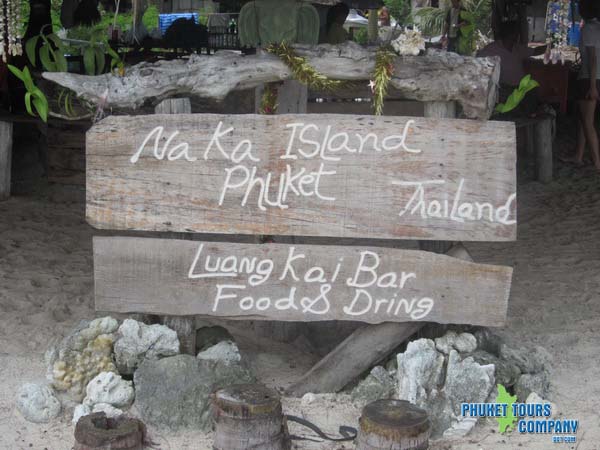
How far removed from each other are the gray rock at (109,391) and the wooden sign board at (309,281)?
0.44 m

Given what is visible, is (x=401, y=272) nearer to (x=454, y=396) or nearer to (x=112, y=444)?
(x=454, y=396)

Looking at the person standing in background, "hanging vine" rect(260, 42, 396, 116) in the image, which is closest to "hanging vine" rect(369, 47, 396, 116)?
"hanging vine" rect(260, 42, 396, 116)

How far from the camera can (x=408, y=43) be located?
13.0 ft

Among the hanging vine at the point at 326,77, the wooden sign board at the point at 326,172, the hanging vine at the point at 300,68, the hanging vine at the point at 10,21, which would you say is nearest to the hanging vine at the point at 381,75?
the hanging vine at the point at 326,77

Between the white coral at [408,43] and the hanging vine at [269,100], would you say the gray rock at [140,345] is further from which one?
the white coral at [408,43]

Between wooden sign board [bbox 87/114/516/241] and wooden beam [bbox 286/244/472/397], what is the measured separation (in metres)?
0.56

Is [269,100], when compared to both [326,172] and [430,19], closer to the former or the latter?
[326,172]

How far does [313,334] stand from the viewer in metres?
5.04

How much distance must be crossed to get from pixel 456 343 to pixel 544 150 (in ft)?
16.7

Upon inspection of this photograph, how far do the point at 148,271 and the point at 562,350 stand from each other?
89.6 inches

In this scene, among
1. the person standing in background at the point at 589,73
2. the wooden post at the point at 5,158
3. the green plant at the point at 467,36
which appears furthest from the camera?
the person standing in background at the point at 589,73

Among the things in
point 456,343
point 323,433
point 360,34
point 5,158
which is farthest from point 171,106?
point 360,34

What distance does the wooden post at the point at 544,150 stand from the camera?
338 inches

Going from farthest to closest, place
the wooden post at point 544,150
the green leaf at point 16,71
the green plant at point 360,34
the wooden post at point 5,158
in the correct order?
the green plant at point 360,34
the wooden post at point 544,150
the wooden post at point 5,158
the green leaf at point 16,71
